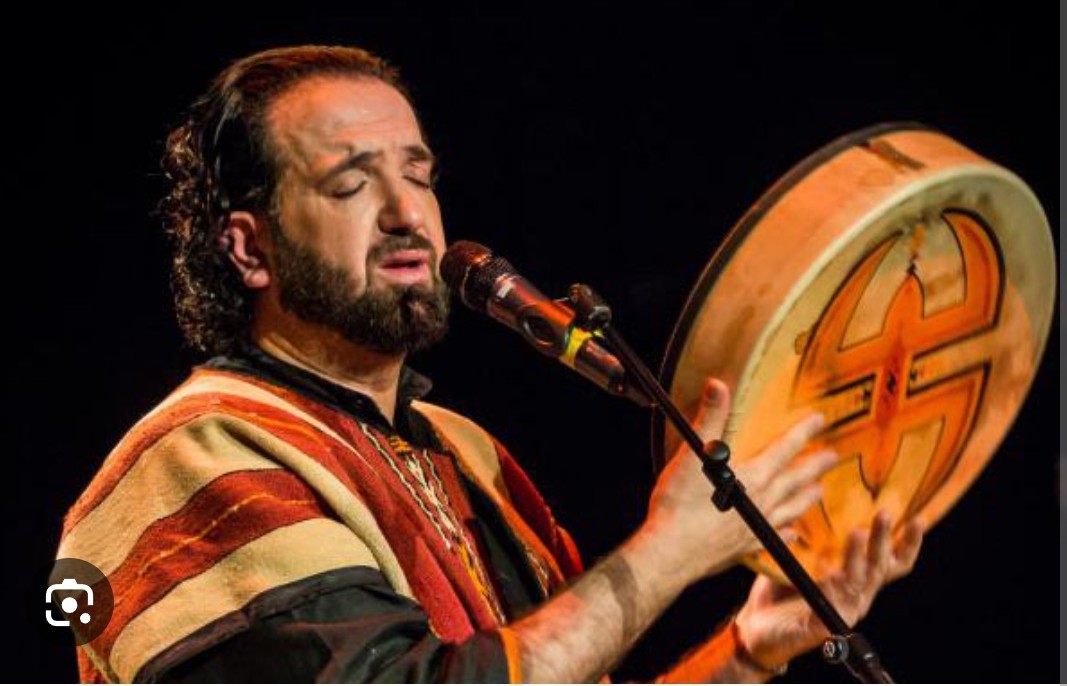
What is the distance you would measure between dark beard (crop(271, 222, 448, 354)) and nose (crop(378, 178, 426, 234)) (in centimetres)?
2

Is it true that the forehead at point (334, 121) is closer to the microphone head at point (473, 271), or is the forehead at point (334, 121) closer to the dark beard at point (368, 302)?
the dark beard at point (368, 302)

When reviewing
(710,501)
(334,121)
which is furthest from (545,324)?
(334,121)

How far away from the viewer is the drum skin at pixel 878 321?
181cm

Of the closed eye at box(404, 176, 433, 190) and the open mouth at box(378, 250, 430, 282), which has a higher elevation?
the closed eye at box(404, 176, 433, 190)

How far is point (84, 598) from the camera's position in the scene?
1848mm

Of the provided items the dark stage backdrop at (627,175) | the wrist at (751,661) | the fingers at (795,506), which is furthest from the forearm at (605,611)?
the dark stage backdrop at (627,175)

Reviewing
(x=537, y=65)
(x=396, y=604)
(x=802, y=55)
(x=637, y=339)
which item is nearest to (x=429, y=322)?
(x=396, y=604)

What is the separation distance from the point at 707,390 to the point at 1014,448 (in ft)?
6.54

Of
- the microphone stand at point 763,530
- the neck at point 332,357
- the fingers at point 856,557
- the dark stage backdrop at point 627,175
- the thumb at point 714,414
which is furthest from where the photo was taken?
the dark stage backdrop at point 627,175

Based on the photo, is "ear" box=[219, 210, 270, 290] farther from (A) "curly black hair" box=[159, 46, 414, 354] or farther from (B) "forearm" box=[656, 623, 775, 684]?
(B) "forearm" box=[656, 623, 775, 684]

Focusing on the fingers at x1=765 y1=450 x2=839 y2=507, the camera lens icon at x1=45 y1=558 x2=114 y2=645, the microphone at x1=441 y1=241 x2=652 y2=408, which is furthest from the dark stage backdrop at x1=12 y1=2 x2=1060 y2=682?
the microphone at x1=441 y1=241 x2=652 y2=408

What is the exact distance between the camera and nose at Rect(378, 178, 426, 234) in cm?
219

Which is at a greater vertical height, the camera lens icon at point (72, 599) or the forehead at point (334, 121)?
the forehead at point (334, 121)

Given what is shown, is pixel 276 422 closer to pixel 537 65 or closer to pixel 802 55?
pixel 537 65
